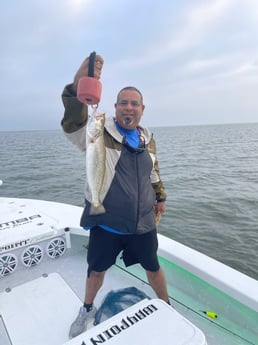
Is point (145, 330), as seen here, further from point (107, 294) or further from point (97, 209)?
point (107, 294)

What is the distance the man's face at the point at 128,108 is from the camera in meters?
2.14

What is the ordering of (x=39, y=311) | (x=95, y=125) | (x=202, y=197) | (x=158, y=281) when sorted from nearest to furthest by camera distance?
(x=95, y=125)
(x=158, y=281)
(x=39, y=311)
(x=202, y=197)

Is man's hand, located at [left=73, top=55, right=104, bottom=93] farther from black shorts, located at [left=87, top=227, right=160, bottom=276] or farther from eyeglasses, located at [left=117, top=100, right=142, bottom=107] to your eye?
black shorts, located at [left=87, top=227, right=160, bottom=276]

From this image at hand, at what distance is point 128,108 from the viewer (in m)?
2.14

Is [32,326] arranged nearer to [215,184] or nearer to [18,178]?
[215,184]

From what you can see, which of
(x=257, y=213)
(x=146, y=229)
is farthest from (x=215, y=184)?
(x=146, y=229)

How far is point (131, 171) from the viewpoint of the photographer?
6.98ft

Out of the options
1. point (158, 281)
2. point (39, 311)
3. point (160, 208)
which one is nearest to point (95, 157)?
point (160, 208)

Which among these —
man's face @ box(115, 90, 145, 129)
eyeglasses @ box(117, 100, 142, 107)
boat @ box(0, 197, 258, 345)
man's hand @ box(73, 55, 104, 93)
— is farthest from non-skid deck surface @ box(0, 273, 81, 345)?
man's hand @ box(73, 55, 104, 93)

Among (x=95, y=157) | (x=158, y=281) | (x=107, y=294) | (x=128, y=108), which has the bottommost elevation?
(x=107, y=294)

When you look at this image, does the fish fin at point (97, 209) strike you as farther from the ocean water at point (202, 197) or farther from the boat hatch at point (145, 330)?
the ocean water at point (202, 197)

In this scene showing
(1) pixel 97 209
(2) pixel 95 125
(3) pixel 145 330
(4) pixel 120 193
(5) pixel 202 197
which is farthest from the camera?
(5) pixel 202 197

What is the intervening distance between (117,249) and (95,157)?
85 centimetres

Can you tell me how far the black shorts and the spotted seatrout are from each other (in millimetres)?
304
